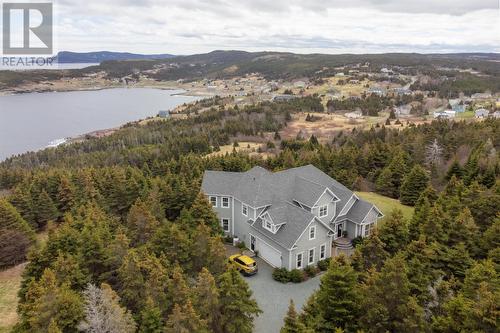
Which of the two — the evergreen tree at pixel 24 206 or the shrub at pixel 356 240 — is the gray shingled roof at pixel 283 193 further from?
the evergreen tree at pixel 24 206

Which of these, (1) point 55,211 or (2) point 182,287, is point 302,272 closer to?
(2) point 182,287

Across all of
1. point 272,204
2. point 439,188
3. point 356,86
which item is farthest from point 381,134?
point 356,86

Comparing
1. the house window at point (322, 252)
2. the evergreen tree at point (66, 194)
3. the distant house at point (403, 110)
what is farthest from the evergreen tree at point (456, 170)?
the distant house at point (403, 110)

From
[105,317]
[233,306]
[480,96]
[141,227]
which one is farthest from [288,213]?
[480,96]

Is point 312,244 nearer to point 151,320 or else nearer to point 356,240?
point 356,240

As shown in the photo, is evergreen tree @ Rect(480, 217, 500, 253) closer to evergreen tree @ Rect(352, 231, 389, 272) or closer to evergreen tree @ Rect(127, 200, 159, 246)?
evergreen tree @ Rect(352, 231, 389, 272)
